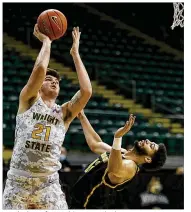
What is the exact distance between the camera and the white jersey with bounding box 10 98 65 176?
4.20m

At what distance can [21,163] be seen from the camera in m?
4.21

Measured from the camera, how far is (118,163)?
4668mm

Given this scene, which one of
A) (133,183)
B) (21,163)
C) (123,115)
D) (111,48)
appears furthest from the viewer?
(111,48)

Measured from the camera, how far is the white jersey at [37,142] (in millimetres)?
4203

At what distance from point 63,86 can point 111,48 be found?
13.2ft

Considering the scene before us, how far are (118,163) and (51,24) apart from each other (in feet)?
4.40

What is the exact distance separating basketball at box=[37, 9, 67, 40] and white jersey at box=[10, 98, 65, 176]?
0.65m

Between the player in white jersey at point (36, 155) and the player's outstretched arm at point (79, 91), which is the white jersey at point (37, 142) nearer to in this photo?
the player in white jersey at point (36, 155)

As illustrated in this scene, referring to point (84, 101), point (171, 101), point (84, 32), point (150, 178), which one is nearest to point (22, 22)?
point (84, 32)

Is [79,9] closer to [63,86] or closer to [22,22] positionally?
[22,22]

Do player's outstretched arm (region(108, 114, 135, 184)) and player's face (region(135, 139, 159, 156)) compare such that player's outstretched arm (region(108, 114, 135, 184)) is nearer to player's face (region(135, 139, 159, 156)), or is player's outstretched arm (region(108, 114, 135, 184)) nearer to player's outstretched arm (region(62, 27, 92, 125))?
player's face (region(135, 139, 159, 156))

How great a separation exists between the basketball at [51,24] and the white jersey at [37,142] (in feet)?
2.12

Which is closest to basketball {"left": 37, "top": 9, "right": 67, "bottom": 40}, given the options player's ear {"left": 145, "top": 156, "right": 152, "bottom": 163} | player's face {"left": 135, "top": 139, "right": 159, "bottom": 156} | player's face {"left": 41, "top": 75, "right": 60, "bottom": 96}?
player's face {"left": 41, "top": 75, "right": 60, "bottom": 96}

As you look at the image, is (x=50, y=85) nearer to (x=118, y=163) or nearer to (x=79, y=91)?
(x=79, y=91)
